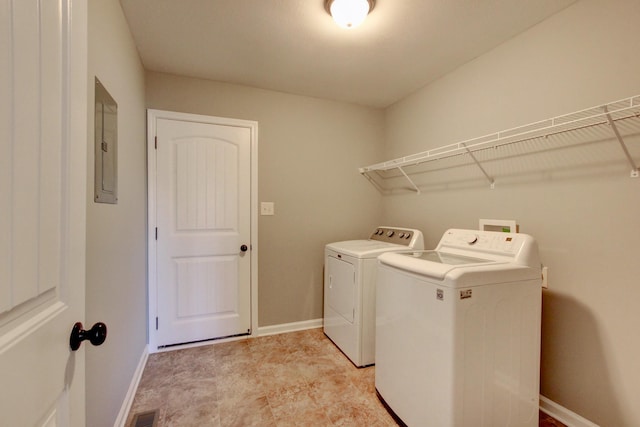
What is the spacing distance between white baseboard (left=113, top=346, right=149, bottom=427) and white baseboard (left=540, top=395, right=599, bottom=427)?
2.35 metres

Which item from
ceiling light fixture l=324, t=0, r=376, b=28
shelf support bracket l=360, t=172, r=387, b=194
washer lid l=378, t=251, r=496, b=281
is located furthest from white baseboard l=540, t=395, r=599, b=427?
ceiling light fixture l=324, t=0, r=376, b=28

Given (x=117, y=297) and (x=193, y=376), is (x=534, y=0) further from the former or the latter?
(x=193, y=376)

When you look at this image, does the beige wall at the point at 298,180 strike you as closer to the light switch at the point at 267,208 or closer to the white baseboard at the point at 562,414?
the light switch at the point at 267,208

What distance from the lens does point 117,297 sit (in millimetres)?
1538

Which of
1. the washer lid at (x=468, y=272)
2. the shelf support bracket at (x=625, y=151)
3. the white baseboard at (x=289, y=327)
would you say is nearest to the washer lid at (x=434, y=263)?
the washer lid at (x=468, y=272)

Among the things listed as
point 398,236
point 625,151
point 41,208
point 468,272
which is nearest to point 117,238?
point 41,208

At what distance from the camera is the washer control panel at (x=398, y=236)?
7.75 feet

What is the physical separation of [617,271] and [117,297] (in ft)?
8.26

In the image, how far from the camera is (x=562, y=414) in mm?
1602

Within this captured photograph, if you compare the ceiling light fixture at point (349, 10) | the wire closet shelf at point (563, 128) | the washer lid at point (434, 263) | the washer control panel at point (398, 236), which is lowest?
the washer lid at point (434, 263)

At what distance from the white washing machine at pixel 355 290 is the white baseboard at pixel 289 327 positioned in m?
0.20

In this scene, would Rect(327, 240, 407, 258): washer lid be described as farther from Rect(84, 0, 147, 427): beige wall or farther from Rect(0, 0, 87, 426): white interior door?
Rect(0, 0, 87, 426): white interior door

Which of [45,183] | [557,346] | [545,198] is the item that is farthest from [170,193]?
[557,346]

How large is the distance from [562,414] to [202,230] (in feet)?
8.86
